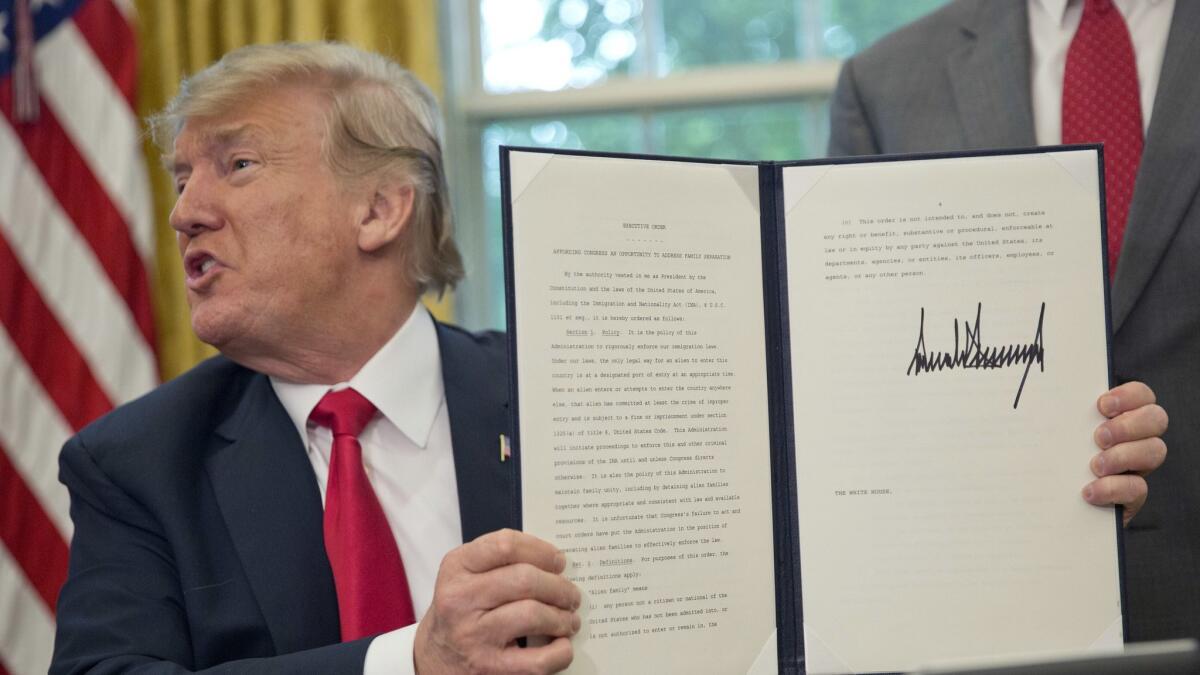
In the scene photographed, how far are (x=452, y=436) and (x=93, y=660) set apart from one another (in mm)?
588

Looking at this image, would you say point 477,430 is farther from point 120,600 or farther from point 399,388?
point 120,600

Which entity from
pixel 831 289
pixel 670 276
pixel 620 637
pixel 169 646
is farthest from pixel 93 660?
pixel 831 289

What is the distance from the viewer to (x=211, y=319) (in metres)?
1.75

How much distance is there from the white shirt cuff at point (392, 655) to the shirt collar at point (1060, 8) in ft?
4.60

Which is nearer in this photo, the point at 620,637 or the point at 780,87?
the point at 620,637

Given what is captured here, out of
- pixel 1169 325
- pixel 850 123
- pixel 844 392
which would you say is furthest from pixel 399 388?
pixel 1169 325

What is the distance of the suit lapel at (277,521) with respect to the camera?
5.37 feet

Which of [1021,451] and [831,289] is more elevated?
[831,289]

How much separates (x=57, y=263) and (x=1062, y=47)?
7.11 feet

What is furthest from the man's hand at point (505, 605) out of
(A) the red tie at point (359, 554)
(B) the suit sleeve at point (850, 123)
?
(B) the suit sleeve at point (850, 123)

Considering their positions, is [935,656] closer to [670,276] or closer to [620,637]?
[620,637]

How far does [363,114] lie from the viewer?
6.30 ft

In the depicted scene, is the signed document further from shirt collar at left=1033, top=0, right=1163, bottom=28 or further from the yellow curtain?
the yellow curtain
